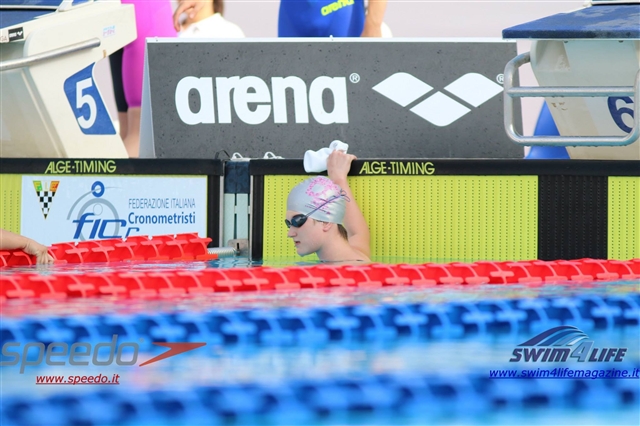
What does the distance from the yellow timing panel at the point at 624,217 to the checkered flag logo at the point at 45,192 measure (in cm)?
264

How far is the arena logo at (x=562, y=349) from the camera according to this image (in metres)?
2.41

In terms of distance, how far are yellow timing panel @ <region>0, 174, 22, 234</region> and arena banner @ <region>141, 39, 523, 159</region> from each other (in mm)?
737

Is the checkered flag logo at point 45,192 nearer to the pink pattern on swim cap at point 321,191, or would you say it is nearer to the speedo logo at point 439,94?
the pink pattern on swim cap at point 321,191

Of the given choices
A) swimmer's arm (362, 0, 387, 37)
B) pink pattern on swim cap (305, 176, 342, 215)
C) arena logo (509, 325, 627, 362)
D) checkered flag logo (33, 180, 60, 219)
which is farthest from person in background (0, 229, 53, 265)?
swimmer's arm (362, 0, 387, 37)

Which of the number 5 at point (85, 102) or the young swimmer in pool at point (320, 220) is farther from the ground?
the number 5 at point (85, 102)

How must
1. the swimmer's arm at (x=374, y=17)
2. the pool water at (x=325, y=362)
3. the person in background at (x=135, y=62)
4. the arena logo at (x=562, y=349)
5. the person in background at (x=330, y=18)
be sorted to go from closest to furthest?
the pool water at (x=325, y=362), the arena logo at (x=562, y=349), the person in background at (x=330, y=18), the swimmer's arm at (x=374, y=17), the person in background at (x=135, y=62)

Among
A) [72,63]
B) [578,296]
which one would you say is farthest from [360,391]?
[72,63]

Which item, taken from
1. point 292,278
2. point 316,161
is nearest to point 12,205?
point 316,161

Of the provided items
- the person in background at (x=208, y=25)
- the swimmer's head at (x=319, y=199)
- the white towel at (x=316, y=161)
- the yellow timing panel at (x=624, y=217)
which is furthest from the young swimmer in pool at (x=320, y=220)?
the person in background at (x=208, y=25)

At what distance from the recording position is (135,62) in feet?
20.7

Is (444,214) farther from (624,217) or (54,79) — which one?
(54,79)

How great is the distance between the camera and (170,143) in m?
4.88

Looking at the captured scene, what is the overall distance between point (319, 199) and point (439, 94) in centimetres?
123

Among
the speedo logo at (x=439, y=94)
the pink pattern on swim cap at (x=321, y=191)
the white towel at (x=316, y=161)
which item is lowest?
the pink pattern on swim cap at (x=321, y=191)
